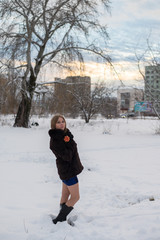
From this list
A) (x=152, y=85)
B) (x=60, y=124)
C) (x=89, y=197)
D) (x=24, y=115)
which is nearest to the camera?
(x=60, y=124)

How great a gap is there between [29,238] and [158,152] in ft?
23.4

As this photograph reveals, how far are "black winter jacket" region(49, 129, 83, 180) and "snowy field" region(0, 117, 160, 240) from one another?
0.71 m

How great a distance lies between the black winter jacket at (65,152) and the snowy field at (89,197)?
71 centimetres

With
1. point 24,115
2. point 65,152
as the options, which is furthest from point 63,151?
point 24,115

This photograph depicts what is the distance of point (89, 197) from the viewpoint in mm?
4777

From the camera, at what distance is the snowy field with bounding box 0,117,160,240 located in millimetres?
3350

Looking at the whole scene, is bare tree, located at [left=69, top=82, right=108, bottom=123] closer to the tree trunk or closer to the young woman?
the tree trunk

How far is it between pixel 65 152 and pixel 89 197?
1748mm

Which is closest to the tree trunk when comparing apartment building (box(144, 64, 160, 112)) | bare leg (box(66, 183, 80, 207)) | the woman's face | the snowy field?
apartment building (box(144, 64, 160, 112))

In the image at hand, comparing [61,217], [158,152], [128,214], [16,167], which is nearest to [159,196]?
[128,214]

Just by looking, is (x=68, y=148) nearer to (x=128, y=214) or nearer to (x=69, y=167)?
(x=69, y=167)

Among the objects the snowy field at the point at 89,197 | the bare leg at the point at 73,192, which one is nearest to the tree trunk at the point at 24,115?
the snowy field at the point at 89,197

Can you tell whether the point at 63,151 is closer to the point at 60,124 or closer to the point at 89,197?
the point at 60,124

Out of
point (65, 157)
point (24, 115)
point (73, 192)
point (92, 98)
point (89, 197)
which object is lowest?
point (89, 197)
